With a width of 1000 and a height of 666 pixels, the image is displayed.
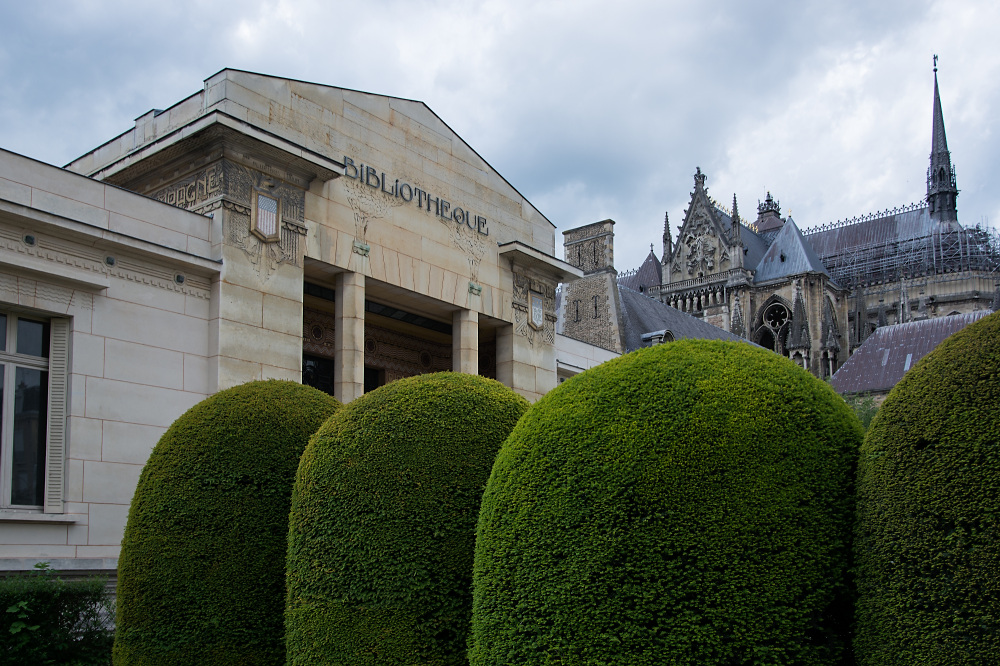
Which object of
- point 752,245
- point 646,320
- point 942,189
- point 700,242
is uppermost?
point 942,189

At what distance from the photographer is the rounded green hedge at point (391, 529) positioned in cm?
652

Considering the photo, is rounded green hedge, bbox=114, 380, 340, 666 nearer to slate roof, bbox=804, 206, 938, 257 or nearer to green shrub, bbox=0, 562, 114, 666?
green shrub, bbox=0, 562, 114, 666

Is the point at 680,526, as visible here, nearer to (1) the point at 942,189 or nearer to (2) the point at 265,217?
(2) the point at 265,217

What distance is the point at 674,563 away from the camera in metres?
5.18

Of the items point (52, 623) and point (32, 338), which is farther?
point (32, 338)

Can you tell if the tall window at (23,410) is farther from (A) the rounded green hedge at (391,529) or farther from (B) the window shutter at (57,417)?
(A) the rounded green hedge at (391,529)

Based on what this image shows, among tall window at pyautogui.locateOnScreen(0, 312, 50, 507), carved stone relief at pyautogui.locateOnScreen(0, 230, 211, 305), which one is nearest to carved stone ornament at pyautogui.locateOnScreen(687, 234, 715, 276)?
carved stone relief at pyautogui.locateOnScreen(0, 230, 211, 305)

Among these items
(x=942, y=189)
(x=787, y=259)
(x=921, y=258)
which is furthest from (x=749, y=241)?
(x=942, y=189)

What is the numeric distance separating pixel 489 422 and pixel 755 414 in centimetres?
235

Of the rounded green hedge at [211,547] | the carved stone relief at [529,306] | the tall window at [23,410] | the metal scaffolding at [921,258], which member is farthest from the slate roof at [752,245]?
the rounded green hedge at [211,547]

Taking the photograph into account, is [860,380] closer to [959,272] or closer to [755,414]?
[959,272]

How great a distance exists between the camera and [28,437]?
36.1 ft

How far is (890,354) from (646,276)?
49.0 meters

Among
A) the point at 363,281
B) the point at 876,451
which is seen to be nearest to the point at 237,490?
the point at 876,451
